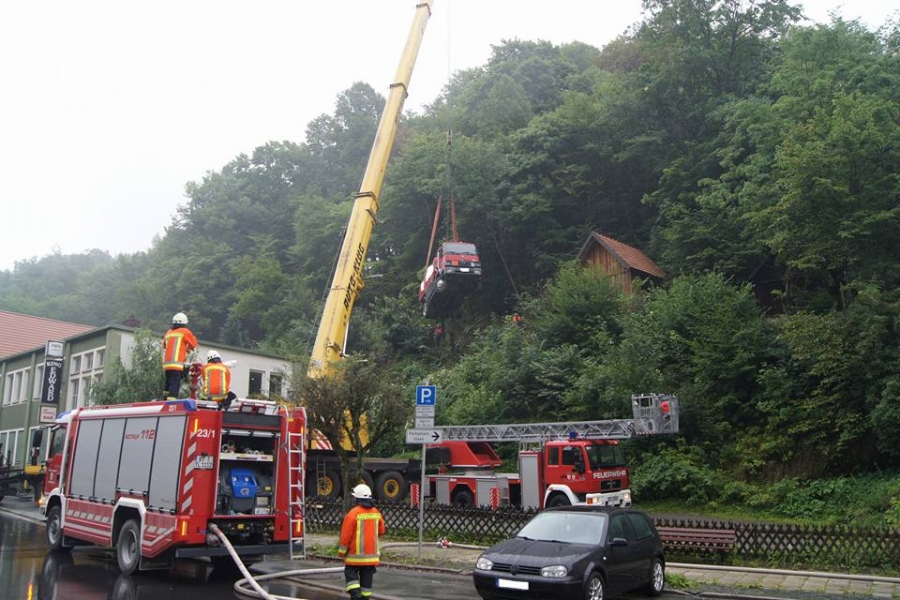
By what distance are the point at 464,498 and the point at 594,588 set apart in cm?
1253

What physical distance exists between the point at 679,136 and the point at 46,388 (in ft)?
115

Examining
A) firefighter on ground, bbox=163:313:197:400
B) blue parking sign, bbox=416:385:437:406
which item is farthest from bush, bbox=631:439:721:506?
firefighter on ground, bbox=163:313:197:400

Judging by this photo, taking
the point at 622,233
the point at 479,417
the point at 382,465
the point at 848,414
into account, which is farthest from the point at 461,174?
the point at 848,414

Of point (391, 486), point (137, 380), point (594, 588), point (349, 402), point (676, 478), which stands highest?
point (137, 380)

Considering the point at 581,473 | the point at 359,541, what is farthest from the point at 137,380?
the point at 359,541

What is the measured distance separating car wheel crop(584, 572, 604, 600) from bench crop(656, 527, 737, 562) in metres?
3.91

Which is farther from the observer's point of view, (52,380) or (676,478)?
(52,380)

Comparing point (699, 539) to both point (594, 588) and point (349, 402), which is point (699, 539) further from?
point (349, 402)

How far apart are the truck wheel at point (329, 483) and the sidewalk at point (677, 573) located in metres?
7.95

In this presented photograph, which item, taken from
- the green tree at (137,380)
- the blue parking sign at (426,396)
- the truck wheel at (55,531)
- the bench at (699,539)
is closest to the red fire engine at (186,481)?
the truck wheel at (55,531)

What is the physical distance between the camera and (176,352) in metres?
13.4

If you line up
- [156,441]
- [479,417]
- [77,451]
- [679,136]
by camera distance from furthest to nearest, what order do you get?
[679,136], [479,417], [77,451], [156,441]

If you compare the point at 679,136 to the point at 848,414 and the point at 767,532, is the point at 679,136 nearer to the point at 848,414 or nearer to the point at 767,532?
the point at 848,414

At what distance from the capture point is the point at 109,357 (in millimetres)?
32844
